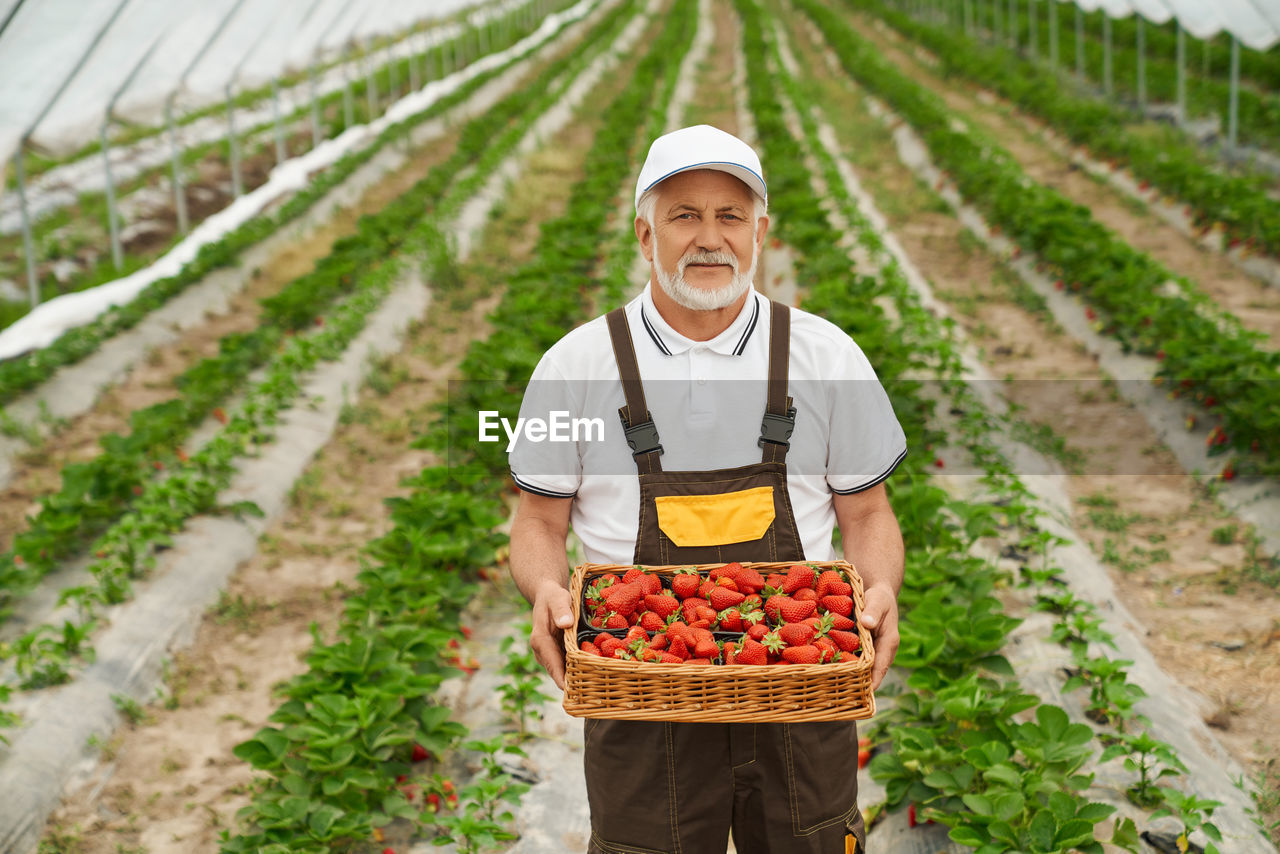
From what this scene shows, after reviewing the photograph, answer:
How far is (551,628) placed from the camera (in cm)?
202

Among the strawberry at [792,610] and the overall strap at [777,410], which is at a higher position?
the overall strap at [777,410]

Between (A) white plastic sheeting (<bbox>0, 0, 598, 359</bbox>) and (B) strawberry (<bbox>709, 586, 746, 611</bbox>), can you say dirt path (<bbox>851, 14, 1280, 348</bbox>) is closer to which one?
(B) strawberry (<bbox>709, 586, 746, 611</bbox>)

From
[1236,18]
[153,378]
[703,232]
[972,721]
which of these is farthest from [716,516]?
[1236,18]

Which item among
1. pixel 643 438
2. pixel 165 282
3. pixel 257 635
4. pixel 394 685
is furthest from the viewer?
pixel 165 282

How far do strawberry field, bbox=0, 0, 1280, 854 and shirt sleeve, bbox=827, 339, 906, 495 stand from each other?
25 centimetres

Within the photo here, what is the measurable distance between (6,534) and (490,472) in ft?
8.51

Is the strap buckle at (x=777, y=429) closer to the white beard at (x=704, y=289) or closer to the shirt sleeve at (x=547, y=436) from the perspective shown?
the white beard at (x=704, y=289)

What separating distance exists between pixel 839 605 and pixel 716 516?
31 centimetres

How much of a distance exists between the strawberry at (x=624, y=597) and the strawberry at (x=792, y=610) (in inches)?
10.7

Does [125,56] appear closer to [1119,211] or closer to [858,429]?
[858,429]

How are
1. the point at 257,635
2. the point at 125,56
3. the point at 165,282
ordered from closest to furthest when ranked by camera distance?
the point at 257,635 < the point at 125,56 < the point at 165,282

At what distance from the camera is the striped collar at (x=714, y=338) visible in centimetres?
213

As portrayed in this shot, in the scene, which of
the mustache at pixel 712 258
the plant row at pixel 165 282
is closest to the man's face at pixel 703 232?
the mustache at pixel 712 258

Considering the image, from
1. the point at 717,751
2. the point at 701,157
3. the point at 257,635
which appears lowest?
the point at 257,635
